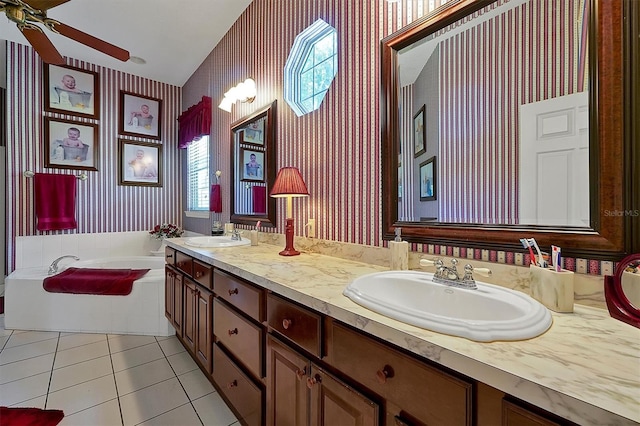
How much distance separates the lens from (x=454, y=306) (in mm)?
919

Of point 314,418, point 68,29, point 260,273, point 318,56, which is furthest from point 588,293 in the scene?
point 68,29

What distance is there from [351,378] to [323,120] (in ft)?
4.55

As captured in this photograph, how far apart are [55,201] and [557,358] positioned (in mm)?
4285

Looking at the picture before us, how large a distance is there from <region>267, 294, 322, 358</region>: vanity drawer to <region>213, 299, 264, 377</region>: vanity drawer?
0.49ft

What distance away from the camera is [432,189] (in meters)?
1.20

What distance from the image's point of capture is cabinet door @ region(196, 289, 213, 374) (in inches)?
62.6

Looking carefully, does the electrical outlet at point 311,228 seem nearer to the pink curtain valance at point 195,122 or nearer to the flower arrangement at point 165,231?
the pink curtain valance at point 195,122

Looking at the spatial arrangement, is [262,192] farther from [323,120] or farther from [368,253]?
[368,253]

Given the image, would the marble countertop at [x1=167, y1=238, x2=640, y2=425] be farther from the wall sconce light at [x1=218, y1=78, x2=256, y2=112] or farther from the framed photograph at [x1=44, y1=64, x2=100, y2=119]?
the framed photograph at [x1=44, y1=64, x2=100, y2=119]

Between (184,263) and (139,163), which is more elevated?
(139,163)

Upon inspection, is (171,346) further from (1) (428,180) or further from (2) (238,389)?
(1) (428,180)

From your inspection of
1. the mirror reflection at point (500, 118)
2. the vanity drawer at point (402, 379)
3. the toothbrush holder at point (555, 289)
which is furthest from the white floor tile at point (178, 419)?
the toothbrush holder at point (555, 289)

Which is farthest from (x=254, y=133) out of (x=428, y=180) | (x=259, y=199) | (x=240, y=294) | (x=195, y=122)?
(x=428, y=180)

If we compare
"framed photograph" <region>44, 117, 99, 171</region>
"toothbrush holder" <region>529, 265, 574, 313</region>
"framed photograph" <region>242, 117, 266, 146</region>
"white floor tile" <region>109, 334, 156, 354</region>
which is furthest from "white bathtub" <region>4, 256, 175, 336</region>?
"toothbrush holder" <region>529, 265, 574, 313</region>
